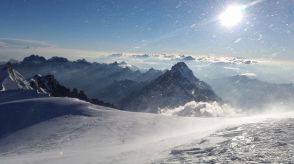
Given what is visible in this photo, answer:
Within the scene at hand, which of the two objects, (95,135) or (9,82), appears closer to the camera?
(95,135)

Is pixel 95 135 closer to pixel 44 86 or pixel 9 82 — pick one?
pixel 44 86

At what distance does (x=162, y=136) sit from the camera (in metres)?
30.5

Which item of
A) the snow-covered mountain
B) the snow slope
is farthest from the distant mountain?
the snow slope

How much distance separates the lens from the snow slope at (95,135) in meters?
23.9

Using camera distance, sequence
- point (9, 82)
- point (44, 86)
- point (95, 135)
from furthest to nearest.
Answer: point (9, 82) → point (44, 86) → point (95, 135)

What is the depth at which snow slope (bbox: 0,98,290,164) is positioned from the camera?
2394cm

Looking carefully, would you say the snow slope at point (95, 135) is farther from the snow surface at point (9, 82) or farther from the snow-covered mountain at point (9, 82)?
the snow surface at point (9, 82)

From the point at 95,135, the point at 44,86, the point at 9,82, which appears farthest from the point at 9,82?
the point at 95,135

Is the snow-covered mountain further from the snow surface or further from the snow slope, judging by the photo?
the snow slope

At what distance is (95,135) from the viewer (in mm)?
31516

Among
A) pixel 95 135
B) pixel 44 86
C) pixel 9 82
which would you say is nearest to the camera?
pixel 95 135

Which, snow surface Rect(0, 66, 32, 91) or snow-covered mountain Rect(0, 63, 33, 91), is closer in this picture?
snow-covered mountain Rect(0, 63, 33, 91)

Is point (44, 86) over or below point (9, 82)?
below

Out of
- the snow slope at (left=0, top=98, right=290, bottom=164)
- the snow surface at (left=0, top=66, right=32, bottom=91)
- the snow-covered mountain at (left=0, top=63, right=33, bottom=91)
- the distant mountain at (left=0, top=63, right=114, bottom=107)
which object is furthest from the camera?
the snow surface at (left=0, top=66, right=32, bottom=91)
